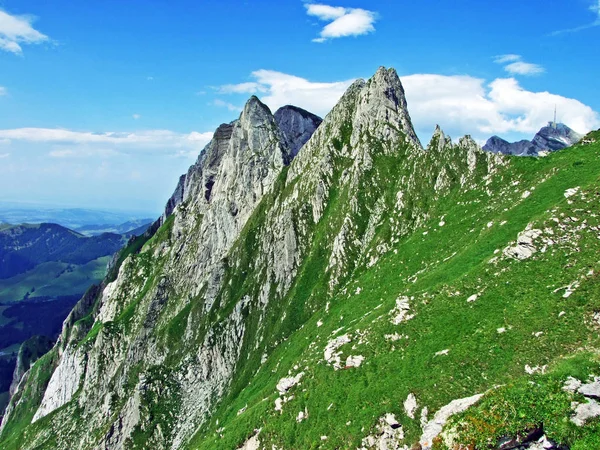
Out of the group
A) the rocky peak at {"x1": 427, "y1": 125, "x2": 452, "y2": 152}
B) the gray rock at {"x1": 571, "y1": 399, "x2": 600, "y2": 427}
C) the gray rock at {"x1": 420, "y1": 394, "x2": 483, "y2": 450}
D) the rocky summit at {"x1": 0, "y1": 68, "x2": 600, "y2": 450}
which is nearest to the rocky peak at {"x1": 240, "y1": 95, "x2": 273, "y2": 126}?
the rocky summit at {"x1": 0, "y1": 68, "x2": 600, "y2": 450}

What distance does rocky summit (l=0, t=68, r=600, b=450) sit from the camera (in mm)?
41406

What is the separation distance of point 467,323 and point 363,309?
29597mm

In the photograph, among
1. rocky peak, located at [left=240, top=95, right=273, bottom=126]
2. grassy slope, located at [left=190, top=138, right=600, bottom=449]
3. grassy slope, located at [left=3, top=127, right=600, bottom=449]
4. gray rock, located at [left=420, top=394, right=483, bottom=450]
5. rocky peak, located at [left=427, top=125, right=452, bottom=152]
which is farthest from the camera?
rocky peak, located at [left=240, top=95, right=273, bottom=126]

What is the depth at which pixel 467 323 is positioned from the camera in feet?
166

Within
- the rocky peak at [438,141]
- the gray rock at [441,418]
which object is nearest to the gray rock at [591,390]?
the gray rock at [441,418]

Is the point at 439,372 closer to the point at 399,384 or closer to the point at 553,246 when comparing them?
the point at 399,384

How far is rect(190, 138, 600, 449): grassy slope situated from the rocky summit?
0.89 ft

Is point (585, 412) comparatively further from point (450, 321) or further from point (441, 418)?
point (450, 321)

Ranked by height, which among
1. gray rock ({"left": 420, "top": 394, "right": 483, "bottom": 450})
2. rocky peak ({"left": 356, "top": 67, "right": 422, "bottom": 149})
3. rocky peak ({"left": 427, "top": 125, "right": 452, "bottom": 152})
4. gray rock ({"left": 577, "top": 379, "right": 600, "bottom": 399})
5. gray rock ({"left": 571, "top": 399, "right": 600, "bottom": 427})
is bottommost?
gray rock ({"left": 420, "top": 394, "right": 483, "bottom": 450})

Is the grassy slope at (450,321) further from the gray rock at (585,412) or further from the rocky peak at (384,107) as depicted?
the rocky peak at (384,107)

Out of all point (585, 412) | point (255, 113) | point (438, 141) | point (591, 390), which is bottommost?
point (585, 412)

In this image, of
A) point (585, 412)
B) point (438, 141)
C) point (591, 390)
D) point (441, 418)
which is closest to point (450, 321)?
point (441, 418)

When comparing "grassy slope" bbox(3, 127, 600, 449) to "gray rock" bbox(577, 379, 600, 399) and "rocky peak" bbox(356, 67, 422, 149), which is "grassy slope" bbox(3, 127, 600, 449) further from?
"rocky peak" bbox(356, 67, 422, 149)

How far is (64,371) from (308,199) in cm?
15013
